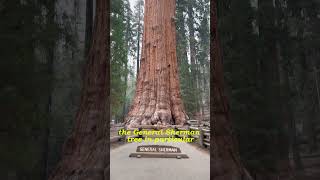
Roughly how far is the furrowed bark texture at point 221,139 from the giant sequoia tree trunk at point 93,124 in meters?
0.95

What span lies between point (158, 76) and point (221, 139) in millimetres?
6701

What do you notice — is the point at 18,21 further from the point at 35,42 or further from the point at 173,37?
the point at 173,37

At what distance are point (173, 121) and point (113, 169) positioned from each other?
17.1ft

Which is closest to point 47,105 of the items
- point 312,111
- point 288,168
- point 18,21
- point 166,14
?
point 18,21

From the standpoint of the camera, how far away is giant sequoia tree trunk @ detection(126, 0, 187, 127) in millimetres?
8229

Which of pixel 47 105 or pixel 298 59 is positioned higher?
pixel 298 59

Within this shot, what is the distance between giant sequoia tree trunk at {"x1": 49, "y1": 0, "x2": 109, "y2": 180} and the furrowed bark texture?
3.12 ft

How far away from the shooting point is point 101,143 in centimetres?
228

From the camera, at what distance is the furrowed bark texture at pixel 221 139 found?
2168 millimetres

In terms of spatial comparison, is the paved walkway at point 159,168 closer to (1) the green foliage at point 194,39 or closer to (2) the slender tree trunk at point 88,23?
(2) the slender tree trunk at point 88,23

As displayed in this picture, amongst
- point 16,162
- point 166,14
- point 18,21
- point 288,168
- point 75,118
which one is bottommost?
point 288,168

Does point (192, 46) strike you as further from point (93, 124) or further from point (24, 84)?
point (24, 84)

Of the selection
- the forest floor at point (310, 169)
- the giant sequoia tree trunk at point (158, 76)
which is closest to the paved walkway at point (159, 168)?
the forest floor at point (310, 169)

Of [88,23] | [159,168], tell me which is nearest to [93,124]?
[88,23]
